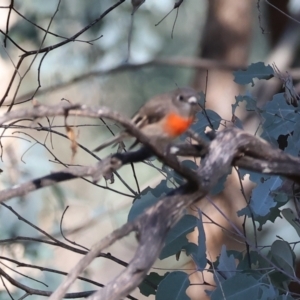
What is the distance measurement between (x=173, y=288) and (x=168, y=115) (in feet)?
2.06

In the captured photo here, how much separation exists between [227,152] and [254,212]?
2.67ft

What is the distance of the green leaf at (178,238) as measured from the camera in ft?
6.39

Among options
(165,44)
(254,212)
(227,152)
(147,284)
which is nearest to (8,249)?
(147,284)

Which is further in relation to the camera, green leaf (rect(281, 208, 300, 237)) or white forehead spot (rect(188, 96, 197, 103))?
green leaf (rect(281, 208, 300, 237))

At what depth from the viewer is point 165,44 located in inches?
272

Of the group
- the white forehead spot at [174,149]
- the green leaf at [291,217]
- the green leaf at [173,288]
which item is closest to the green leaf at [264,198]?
the green leaf at [291,217]

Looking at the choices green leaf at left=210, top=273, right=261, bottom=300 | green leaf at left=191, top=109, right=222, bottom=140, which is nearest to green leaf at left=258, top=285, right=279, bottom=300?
green leaf at left=210, top=273, right=261, bottom=300

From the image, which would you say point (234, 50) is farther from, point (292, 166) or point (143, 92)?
point (292, 166)

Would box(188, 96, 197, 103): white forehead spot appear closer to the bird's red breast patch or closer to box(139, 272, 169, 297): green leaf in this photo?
the bird's red breast patch

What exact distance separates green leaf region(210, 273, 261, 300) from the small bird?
582mm

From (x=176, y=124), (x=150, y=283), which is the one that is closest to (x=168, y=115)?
(x=176, y=124)

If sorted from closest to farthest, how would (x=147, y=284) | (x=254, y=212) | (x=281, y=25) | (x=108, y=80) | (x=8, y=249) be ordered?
(x=254, y=212) → (x=147, y=284) → (x=8, y=249) → (x=281, y=25) → (x=108, y=80)

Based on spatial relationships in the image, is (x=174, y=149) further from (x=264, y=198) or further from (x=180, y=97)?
(x=264, y=198)

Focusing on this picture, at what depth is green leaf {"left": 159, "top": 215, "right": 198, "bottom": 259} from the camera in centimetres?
195
